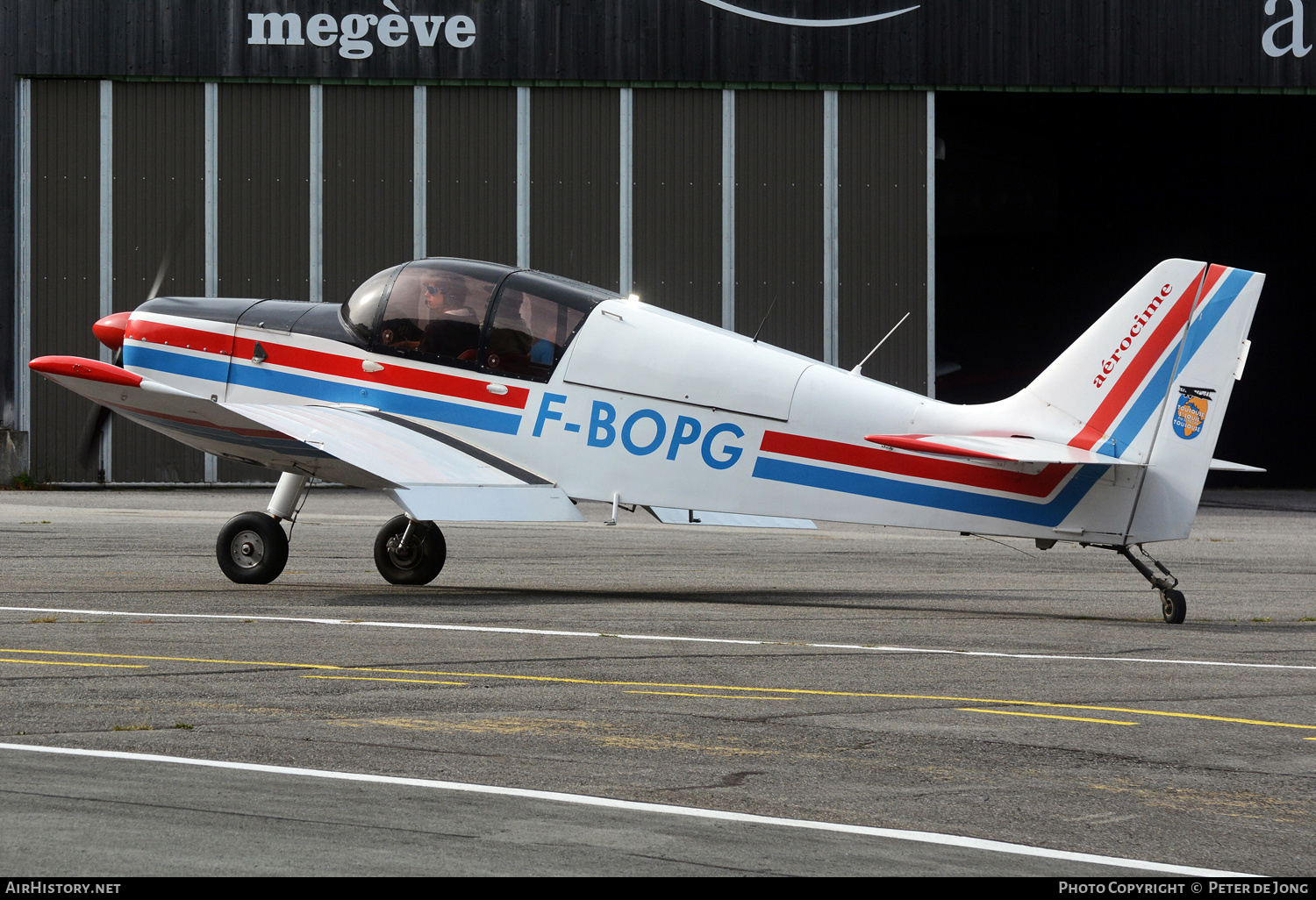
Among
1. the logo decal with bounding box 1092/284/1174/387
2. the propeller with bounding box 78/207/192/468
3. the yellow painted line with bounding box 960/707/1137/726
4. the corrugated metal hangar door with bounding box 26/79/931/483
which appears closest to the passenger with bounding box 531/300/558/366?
the propeller with bounding box 78/207/192/468

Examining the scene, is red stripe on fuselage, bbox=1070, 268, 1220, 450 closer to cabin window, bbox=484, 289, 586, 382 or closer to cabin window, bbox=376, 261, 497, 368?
cabin window, bbox=484, 289, 586, 382

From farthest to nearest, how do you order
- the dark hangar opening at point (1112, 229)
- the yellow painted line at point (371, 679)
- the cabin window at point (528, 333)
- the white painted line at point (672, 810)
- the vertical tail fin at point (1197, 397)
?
the dark hangar opening at point (1112, 229), the cabin window at point (528, 333), the vertical tail fin at point (1197, 397), the yellow painted line at point (371, 679), the white painted line at point (672, 810)

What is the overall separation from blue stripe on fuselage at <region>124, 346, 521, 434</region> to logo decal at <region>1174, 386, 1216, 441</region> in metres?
5.63

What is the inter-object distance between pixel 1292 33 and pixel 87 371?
26680mm

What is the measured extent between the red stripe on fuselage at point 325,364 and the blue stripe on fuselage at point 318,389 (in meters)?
0.09

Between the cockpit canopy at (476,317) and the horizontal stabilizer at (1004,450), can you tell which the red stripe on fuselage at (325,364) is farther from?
the horizontal stabilizer at (1004,450)

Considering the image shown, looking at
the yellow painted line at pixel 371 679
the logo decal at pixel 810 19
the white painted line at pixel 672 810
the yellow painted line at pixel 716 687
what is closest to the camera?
the white painted line at pixel 672 810

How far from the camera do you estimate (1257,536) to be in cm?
2266

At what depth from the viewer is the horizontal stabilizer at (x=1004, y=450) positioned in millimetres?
11094

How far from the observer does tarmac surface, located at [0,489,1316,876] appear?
15.9 feet

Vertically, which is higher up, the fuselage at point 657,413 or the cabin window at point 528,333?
the cabin window at point 528,333

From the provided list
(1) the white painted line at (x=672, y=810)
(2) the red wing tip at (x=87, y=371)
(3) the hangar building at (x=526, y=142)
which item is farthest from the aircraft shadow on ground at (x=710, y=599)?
(3) the hangar building at (x=526, y=142)
